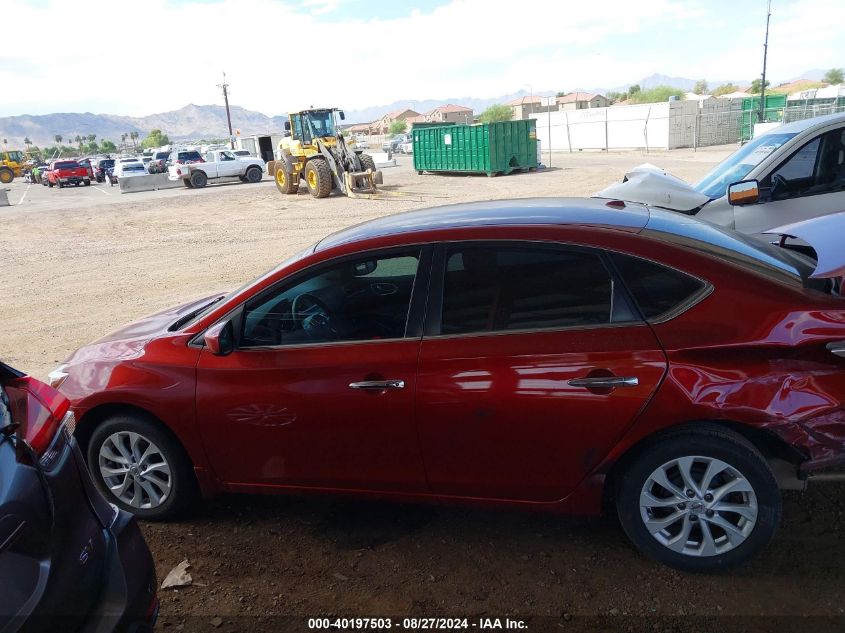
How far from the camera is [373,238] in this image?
11.2 feet

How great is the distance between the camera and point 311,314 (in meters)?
3.47

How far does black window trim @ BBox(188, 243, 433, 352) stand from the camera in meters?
3.21

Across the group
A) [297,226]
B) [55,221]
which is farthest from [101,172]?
[297,226]

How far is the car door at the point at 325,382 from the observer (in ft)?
10.4

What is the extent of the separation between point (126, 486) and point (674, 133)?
39.2m

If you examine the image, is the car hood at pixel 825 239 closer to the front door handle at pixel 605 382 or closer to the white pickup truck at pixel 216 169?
the front door handle at pixel 605 382

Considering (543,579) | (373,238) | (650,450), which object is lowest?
(543,579)

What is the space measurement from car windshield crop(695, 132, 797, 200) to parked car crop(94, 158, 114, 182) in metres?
50.3

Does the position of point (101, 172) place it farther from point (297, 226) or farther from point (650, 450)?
point (650, 450)

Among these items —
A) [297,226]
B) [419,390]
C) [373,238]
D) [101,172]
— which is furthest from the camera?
[101,172]

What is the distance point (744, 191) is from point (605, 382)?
3852 millimetres

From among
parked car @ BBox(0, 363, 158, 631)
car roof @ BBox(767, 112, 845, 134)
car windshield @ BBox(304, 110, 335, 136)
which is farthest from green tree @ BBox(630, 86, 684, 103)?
parked car @ BBox(0, 363, 158, 631)

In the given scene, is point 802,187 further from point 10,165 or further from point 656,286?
point 10,165

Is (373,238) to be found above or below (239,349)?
above
